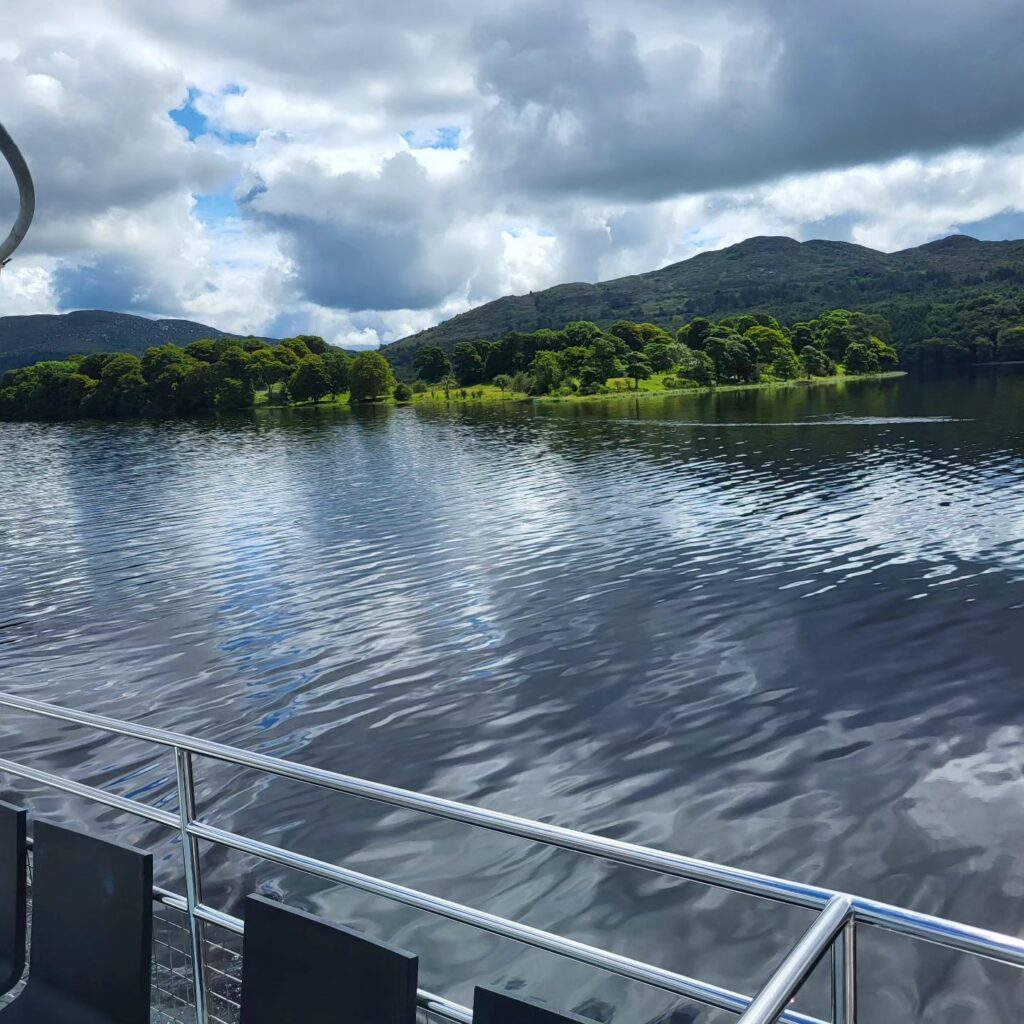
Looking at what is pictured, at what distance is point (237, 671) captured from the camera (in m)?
14.7

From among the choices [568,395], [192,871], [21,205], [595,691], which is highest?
[21,205]

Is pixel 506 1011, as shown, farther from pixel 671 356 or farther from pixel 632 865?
pixel 671 356

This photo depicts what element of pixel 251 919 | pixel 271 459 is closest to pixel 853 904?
pixel 251 919

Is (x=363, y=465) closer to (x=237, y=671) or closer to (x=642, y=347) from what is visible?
(x=237, y=671)

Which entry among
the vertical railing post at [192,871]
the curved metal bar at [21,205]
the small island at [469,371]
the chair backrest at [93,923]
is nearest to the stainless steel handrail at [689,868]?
the vertical railing post at [192,871]

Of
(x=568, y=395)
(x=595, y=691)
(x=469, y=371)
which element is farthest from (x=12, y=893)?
(x=469, y=371)

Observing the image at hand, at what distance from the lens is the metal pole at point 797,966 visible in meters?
1.59

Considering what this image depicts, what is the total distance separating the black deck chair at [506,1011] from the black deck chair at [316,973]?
20cm

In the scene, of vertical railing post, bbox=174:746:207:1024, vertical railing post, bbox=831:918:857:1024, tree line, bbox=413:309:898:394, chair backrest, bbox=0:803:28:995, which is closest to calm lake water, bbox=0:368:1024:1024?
vertical railing post, bbox=174:746:207:1024

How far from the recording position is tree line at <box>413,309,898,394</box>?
112m

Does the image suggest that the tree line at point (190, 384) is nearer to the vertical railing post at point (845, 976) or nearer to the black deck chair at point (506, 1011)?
the black deck chair at point (506, 1011)

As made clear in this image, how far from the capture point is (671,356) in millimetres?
121562

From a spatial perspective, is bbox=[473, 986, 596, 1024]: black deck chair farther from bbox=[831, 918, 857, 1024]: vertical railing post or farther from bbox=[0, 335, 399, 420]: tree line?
bbox=[0, 335, 399, 420]: tree line

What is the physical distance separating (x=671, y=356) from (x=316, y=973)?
123m
